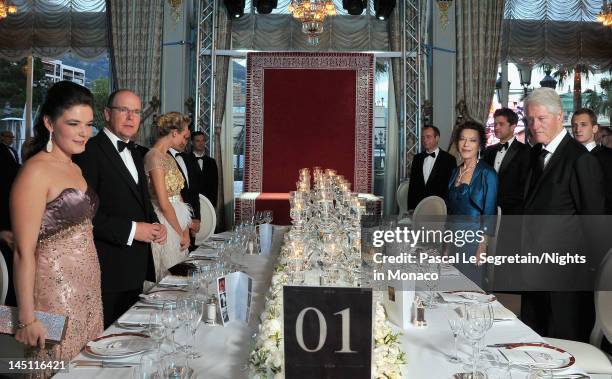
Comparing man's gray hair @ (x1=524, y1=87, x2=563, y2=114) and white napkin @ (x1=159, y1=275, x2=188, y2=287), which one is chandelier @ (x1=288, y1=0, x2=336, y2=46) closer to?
man's gray hair @ (x1=524, y1=87, x2=563, y2=114)

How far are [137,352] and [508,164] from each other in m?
3.95

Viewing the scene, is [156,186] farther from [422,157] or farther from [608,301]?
[422,157]

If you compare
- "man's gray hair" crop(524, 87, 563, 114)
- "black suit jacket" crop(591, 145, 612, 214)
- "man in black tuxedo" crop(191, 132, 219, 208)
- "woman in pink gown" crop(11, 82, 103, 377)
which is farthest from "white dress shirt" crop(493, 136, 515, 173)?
"woman in pink gown" crop(11, 82, 103, 377)

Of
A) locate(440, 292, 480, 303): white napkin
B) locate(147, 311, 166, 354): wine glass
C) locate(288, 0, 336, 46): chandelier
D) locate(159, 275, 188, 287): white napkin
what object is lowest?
locate(440, 292, 480, 303): white napkin

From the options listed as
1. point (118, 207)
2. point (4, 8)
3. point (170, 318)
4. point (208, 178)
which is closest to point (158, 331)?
point (170, 318)

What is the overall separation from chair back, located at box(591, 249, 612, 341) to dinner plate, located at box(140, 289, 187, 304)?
1.89 m

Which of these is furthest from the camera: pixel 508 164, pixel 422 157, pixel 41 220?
pixel 422 157

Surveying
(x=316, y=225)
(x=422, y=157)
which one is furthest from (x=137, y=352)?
(x=422, y=157)

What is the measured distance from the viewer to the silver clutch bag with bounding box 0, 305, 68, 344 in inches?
85.9

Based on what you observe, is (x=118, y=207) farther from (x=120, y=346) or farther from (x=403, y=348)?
(x=403, y=348)

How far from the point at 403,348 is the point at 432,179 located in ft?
15.8

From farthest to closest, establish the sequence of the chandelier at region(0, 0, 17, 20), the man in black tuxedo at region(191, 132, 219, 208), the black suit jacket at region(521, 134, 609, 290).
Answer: the man in black tuxedo at region(191, 132, 219, 208)
the chandelier at region(0, 0, 17, 20)
the black suit jacket at region(521, 134, 609, 290)

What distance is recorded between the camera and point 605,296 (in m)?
2.88

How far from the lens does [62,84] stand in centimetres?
238
